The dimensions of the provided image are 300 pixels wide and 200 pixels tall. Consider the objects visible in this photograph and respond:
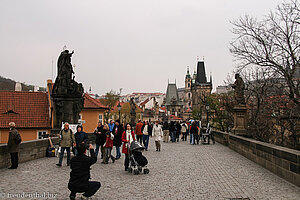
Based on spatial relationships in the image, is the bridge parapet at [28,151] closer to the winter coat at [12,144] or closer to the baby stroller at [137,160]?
the winter coat at [12,144]

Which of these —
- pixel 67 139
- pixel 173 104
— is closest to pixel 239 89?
pixel 67 139

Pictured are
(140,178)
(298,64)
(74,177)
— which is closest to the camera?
(74,177)

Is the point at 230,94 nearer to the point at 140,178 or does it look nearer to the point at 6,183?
the point at 140,178

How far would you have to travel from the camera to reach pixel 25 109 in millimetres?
30531

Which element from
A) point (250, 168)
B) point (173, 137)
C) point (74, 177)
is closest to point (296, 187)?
point (250, 168)

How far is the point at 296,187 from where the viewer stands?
313 inches

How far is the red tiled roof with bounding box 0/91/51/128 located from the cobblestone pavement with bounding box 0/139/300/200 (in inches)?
712

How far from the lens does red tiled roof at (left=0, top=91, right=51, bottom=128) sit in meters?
28.9

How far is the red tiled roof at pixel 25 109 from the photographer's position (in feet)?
Result: 94.7

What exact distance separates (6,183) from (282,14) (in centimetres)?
1254

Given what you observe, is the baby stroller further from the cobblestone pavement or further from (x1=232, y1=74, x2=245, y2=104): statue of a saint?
(x1=232, y1=74, x2=245, y2=104): statue of a saint

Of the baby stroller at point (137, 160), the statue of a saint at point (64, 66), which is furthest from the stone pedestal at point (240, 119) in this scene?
the baby stroller at point (137, 160)

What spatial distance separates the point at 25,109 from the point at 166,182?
25053mm

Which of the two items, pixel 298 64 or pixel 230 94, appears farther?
pixel 230 94
